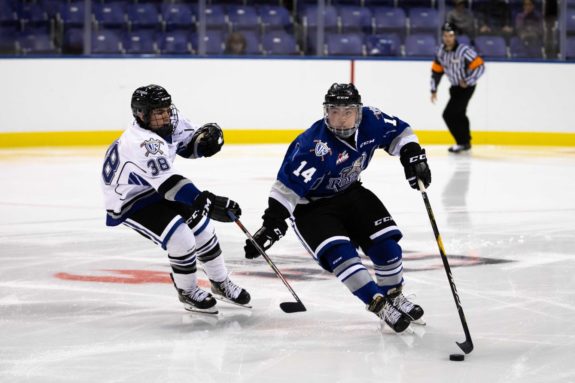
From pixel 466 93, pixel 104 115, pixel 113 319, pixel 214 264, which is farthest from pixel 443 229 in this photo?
pixel 104 115

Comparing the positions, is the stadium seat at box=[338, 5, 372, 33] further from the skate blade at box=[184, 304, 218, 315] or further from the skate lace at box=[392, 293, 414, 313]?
the skate lace at box=[392, 293, 414, 313]

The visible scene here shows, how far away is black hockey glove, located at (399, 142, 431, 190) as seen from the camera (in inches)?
158

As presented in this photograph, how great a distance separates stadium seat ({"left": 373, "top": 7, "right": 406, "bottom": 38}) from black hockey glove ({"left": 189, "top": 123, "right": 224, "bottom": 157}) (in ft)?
26.4

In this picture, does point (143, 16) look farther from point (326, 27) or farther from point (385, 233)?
point (385, 233)

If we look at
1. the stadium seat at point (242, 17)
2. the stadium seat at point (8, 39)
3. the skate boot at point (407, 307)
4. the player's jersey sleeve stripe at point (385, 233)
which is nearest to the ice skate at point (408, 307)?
the skate boot at point (407, 307)

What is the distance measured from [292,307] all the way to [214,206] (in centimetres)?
55

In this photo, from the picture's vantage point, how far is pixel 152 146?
403cm

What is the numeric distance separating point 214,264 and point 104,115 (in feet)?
24.0

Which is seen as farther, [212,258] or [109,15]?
[109,15]

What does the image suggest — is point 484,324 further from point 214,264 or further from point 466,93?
point 466,93

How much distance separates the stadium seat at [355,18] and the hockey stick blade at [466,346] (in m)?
8.77

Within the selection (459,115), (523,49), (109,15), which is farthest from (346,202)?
(523,49)

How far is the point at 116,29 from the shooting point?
11.7 m

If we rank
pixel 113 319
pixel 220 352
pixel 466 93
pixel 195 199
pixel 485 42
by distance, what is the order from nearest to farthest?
pixel 220 352 < pixel 195 199 < pixel 113 319 < pixel 466 93 < pixel 485 42
